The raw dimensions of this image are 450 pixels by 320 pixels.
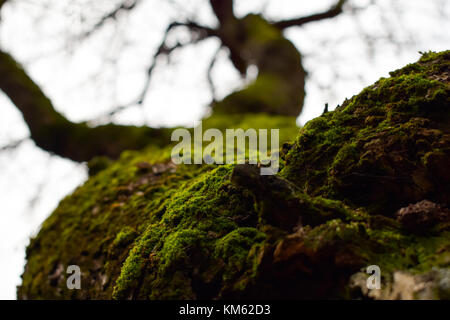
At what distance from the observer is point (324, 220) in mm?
1220

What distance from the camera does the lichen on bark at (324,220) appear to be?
1102mm

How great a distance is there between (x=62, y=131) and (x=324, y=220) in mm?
4122

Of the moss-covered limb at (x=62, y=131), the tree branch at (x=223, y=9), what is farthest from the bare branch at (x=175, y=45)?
the moss-covered limb at (x=62, y=131)

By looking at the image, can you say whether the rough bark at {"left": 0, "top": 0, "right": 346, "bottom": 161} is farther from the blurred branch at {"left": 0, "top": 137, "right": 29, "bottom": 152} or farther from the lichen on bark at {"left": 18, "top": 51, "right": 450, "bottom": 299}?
the lichen on bark at {"left": 18, "top": 51, "right": 450, "bottom": 299}

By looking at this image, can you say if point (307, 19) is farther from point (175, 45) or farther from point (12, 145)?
point (12, 145)

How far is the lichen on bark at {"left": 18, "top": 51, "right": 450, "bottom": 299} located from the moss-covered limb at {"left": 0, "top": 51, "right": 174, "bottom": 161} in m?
2.38

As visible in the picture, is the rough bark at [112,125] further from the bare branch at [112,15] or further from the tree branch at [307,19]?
the tree branch at [307,19]

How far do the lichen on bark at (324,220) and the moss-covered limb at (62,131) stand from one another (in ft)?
7.82

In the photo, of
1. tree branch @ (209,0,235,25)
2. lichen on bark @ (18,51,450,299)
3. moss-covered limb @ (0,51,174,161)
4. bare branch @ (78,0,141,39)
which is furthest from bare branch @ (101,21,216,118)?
lichen on bark @ (18,51,450,299)

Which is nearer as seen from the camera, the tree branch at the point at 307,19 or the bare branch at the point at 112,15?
the bare branch at the point at 112,15

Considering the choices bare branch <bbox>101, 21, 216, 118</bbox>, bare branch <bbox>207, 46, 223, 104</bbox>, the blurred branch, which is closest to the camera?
the blurred branch

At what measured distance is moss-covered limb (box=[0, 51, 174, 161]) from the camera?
436 cm

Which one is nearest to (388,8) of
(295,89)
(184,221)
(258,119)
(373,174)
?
(295,89)

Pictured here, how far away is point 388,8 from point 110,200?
509cm
